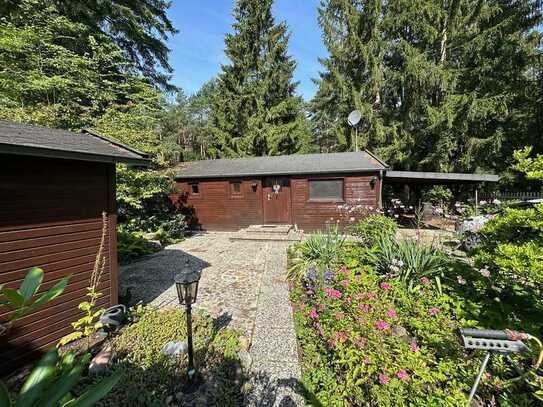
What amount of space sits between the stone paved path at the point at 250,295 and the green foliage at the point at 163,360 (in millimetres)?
256

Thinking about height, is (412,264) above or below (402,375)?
above

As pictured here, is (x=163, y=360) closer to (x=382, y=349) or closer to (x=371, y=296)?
(x=382, y=349)

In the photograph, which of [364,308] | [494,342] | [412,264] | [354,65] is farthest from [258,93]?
[494,342]

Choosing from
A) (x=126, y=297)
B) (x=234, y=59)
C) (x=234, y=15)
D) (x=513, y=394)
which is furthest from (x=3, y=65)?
(x=234, y=15)

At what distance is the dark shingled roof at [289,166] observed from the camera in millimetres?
9548

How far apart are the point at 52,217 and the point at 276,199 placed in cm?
820

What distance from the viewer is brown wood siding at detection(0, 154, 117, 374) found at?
2605 millimetres

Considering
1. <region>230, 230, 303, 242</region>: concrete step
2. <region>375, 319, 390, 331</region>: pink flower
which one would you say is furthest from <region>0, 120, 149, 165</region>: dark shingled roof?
<region>230, 230, 303, 242</region>: concrete step

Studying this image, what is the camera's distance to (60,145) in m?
2.80

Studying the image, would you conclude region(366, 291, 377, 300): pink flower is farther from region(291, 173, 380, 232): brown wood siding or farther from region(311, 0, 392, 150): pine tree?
region(311, 0, 392, 150): pine tree

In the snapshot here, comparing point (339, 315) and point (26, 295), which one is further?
point (339, 315)

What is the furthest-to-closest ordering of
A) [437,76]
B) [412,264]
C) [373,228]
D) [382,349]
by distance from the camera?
[437,76], [373,228], [412,264], [382,349]

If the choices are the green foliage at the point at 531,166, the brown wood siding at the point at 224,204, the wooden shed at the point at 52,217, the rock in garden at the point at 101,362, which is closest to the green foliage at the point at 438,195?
the brown wood siding at the point at 224,204

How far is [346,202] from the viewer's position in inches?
382
